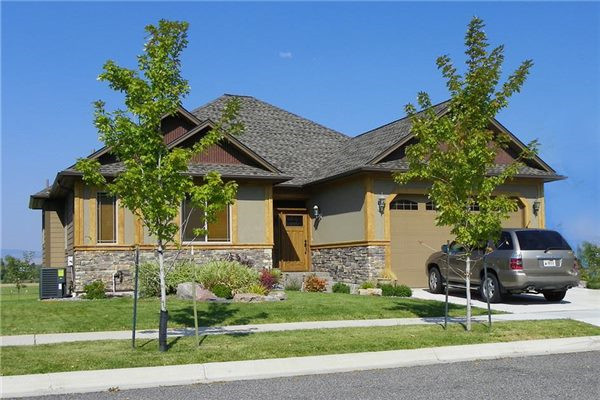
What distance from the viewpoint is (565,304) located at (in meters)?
17.1

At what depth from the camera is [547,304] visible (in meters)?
17.0

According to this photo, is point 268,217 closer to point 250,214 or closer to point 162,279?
point 250,214

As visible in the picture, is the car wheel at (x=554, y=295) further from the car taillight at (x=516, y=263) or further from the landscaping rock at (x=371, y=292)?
the landscaping rock at (x=371, y=292)

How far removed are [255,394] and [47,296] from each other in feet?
41.9

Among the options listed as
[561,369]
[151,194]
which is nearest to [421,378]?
[561,369]

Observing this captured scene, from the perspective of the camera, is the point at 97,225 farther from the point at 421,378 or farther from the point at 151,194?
the point at 421,378

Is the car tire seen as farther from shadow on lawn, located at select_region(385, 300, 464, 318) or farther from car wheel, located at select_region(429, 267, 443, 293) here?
shadow on lawn, located at select_region(385, 300, 464, 318)

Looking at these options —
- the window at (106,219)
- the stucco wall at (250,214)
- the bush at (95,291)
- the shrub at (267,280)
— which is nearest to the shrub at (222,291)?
the shrub at (267,280)

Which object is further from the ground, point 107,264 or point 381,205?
point 381,205

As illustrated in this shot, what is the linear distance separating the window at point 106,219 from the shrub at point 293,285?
5601mm

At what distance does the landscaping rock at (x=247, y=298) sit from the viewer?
1630cm

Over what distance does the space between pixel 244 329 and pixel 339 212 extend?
35.7ft

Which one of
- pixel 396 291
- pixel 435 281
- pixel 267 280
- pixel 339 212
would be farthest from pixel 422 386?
pixel 339 212

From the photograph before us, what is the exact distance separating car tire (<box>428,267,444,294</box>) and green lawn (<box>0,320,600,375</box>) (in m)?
6.16
